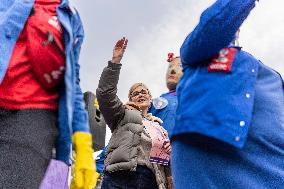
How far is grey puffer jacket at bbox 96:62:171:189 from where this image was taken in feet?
11.3

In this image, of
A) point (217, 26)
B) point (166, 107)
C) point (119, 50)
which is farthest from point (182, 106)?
point (166, 107)

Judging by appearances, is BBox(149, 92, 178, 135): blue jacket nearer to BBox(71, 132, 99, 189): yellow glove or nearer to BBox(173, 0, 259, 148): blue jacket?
BBox(173, 0, 259, 148): blue jacket

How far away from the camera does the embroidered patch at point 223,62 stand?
78.6 inches

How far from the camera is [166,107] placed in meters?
3.81

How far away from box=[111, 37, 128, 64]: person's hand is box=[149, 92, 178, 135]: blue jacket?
1.94 ft

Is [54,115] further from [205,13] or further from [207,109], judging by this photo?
[205,13]

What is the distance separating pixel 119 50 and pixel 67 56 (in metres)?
1.58

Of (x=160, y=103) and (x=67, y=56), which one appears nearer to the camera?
(x=67, y=56)

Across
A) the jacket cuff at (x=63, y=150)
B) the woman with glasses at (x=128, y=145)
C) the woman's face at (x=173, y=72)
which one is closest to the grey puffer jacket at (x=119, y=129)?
the woman with glasses at (x=128, y=145)

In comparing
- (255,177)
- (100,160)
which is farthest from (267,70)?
(100,160)

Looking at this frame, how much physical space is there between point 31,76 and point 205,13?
2.48ft

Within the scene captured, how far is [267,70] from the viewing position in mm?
2137

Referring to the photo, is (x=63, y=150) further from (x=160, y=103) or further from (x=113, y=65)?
(x=160, y=103)

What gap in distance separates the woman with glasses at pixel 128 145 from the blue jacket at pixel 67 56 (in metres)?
1.38
